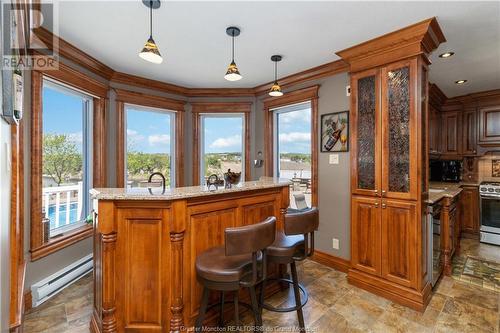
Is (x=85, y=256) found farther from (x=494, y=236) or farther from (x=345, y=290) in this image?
(x=494, y=236)

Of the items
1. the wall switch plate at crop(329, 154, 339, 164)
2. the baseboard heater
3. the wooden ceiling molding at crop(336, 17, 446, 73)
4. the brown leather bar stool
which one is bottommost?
the baseboard heater

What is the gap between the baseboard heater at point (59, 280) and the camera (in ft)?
7.83

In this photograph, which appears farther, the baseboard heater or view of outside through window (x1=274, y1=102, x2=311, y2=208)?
view of outside through window (x1=274, y1=102, x2=311, y2=208)

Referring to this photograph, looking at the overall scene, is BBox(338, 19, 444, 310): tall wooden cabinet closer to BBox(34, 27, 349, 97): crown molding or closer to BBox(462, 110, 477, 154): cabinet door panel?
BBox(34, 27, 349, 97): crown molding

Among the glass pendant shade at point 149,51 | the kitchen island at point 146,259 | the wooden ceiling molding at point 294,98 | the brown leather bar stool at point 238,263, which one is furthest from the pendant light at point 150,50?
the wooden ceiling molding at point 294,98

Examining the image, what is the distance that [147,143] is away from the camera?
4.03 metres

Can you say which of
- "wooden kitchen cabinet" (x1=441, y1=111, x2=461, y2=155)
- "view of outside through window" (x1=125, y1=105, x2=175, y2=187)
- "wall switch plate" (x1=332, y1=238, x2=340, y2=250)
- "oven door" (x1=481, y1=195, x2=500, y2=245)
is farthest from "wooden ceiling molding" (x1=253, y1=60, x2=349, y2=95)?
"oven door" (x1=481, y1=195, x2=500, y2=245)

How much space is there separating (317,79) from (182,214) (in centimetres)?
269

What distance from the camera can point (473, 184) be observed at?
171 inches

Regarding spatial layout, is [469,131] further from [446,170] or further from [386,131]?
[386,131]

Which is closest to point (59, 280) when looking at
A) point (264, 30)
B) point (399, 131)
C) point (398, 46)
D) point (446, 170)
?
point (264, 30)

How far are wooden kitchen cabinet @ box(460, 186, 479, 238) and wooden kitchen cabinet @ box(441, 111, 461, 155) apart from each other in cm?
80

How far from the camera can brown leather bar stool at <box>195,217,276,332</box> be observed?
1.48 meters

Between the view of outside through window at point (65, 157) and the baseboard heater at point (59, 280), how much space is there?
446mm
